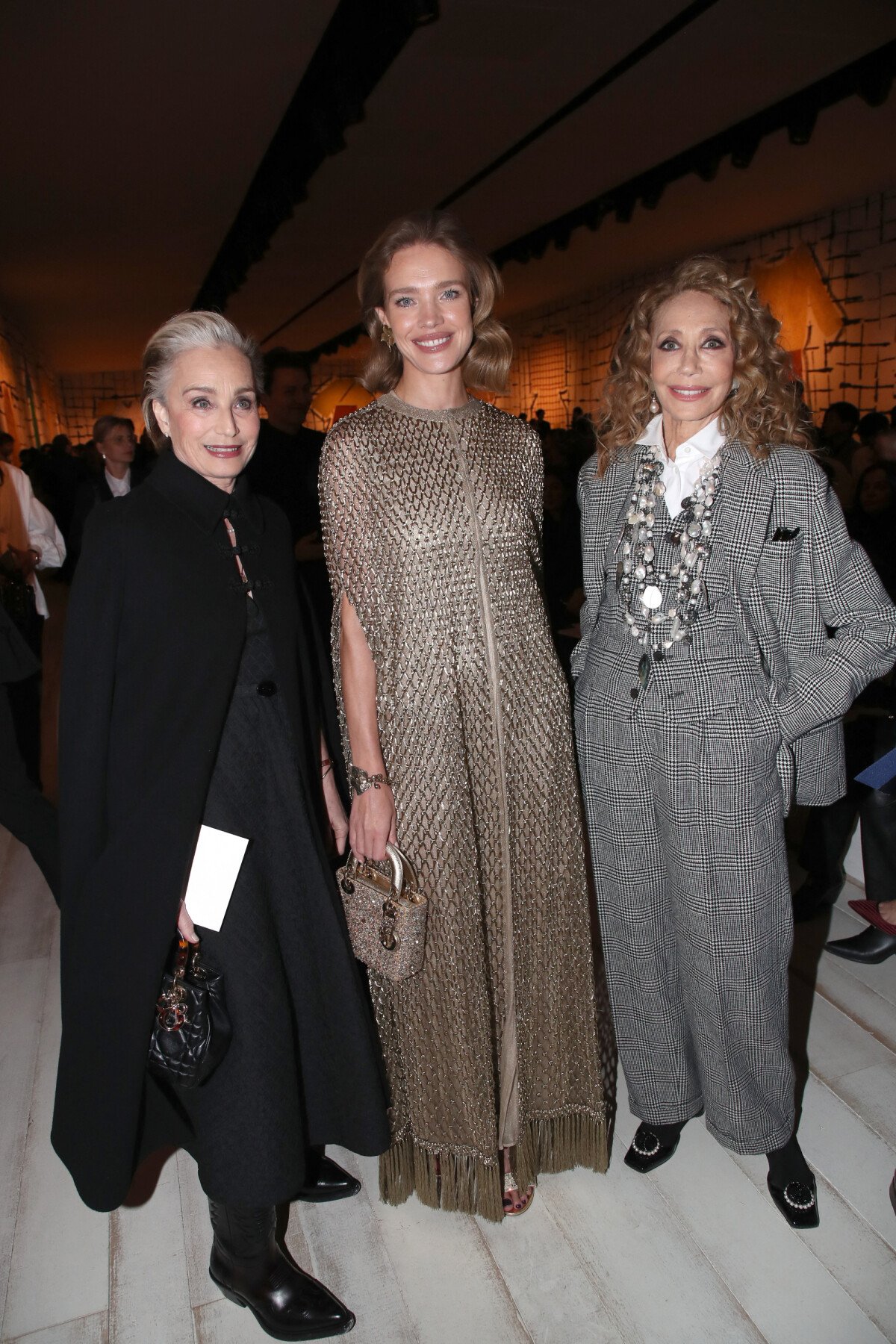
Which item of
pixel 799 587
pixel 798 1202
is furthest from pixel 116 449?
pixel 798 1202

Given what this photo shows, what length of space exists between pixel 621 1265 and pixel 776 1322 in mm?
290

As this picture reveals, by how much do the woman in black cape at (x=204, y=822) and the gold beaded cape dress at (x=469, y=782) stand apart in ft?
0.49

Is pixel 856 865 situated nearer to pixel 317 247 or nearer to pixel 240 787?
pixel 240 787

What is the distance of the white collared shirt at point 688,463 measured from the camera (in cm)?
169

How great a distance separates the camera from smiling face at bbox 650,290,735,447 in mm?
1628

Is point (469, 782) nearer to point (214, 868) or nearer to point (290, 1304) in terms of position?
point (214, 868)

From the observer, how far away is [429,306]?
5.19 feet

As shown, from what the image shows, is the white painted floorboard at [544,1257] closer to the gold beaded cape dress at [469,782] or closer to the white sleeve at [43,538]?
the gold beaded cape dress at [469,782]

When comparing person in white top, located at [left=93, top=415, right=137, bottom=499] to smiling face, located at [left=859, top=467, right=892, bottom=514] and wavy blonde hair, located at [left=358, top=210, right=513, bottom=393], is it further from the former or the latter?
smiling face, located at [left=859, top=467, right=892, bottom=514]

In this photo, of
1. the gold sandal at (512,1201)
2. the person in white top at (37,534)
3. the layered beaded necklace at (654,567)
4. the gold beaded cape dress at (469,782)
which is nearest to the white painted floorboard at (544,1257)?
the gold sandal at (512,1201)

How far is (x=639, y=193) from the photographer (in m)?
8.04

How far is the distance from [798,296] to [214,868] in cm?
1091

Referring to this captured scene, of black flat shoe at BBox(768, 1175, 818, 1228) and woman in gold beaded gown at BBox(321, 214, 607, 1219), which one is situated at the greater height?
woman in gold beaded gown at BBox(321, 214, 607, 1219)

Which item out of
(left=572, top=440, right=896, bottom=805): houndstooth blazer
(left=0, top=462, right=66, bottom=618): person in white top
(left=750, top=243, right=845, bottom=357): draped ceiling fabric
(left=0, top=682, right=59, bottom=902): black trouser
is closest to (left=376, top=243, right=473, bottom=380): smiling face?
(left=572, top=440, right=896, bottom=805): houndstooth blazer
